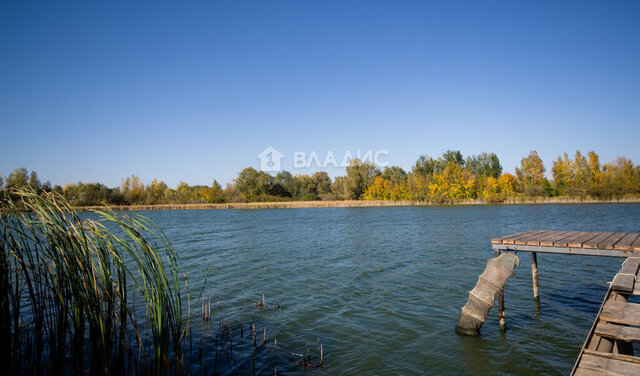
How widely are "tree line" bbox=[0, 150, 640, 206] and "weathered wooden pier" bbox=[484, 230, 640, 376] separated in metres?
45.2

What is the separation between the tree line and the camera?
193ft

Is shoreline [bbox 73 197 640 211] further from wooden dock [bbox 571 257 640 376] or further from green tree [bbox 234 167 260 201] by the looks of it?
wooden dock [bbox 571 257 640 376]

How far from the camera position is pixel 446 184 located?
71750mm

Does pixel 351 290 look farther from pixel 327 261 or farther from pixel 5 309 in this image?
pixel 5 309

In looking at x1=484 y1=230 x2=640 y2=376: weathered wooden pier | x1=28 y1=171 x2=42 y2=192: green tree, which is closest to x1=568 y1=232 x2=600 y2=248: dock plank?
x1=484 y1=230 x2=640 y2=376: weathered wooden pier

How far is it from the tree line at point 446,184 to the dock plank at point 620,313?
46559 millimetres

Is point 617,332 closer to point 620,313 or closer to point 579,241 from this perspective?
point 620,313

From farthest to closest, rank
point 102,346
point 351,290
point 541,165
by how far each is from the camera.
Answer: point 541,165, point 351,290, point 102,346

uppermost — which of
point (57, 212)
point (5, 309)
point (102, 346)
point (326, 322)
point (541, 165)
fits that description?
point (541, 165)

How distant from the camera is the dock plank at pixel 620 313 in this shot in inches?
143

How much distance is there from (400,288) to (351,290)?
1476 millimetres

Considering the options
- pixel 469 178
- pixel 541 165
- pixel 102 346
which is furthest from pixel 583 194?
pixel 102 346

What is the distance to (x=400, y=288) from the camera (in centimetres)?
1037

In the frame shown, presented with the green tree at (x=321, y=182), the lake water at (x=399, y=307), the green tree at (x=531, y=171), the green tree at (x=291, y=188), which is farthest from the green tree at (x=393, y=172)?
the lake water at (x=399, y=307)
